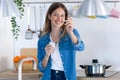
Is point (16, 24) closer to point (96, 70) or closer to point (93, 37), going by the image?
point (93, 37)

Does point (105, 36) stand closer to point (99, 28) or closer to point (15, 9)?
point (99, 28)

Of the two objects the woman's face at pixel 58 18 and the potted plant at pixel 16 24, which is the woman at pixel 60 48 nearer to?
the woman's face at pixel 58 18

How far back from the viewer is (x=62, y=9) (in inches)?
69.5

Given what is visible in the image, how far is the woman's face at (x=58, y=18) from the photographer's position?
172 centimetres

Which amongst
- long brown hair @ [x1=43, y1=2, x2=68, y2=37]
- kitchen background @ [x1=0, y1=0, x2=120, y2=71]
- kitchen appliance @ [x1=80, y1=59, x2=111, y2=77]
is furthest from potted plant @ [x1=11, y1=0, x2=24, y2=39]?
long brown hair @ [x1=43, y1=2, x2=68, y2=37]

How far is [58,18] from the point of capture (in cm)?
172

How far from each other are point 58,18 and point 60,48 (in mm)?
177

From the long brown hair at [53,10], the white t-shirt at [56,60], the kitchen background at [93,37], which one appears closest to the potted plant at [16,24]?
the kitchen background at [93,37]

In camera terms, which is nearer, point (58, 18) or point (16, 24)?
point (58, 18)

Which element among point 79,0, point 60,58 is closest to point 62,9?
point 60,58

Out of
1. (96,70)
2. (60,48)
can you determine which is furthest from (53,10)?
(96,70)

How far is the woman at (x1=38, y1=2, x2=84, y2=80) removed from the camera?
5.68 ft

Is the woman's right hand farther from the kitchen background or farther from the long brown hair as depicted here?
the kitchen background

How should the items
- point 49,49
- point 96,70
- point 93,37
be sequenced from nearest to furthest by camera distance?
point 49,49 → point 96,70 → point 93,37
